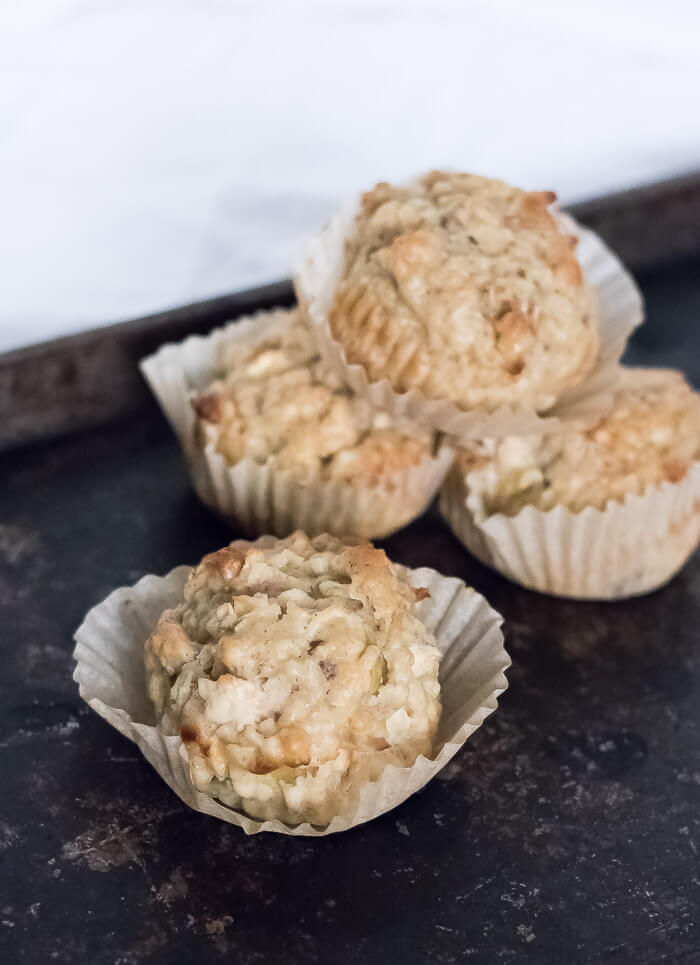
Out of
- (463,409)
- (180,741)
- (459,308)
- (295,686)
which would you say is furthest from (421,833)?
(459,308)

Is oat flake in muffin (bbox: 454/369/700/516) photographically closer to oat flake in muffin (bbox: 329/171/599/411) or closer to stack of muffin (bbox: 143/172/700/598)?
stack of muffin (bbox: 143/172/700/598)

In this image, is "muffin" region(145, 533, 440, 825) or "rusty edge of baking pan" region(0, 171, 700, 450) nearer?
"muffin" region(145, 533, 440, 825)

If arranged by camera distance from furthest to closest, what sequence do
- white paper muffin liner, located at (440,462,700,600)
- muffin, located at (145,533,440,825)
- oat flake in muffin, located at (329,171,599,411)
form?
white paper muffin liner, located at (440,462,700,600) < oat flake in muffin, located at (329,171,599,411) < muffin, located at (145,533,440,825)

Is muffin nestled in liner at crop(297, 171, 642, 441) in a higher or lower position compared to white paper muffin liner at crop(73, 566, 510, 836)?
higher

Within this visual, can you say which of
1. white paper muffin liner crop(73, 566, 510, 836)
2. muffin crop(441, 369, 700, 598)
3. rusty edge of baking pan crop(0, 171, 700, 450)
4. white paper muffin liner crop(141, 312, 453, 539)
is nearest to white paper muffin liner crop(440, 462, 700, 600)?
muffin crop(441, 369, 700, 598)

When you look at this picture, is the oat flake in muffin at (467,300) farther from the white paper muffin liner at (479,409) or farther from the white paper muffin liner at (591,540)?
the white paper muffin liner at (591,540)

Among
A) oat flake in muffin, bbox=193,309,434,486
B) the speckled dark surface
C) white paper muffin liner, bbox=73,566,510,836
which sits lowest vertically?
the speckled dark surface

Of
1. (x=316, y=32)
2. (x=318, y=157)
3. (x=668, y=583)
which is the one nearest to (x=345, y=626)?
(x=668, y=583)

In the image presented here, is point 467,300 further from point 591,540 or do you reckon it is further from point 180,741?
point 180,741
